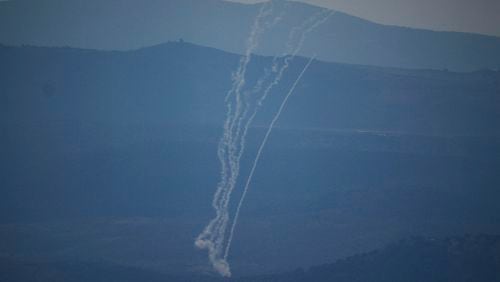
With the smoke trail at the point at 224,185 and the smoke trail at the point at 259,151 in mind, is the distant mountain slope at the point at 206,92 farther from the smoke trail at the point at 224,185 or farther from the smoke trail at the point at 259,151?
the smoke trail at the point at 224,185

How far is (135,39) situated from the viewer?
4381 cm

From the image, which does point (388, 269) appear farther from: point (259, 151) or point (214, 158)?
point (259, 151)

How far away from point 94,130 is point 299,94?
1592 cm

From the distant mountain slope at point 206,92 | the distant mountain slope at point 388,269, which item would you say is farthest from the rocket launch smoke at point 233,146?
the distant mountain slope at point 388,269

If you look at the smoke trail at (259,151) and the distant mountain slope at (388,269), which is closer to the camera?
the distant mountain slope at (388,269)

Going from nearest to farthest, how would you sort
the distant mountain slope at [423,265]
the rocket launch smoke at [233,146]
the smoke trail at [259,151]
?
the distant mountain slope at [423,265], the rocket launch smoke at [233,146], the smoke trail at [259,151]

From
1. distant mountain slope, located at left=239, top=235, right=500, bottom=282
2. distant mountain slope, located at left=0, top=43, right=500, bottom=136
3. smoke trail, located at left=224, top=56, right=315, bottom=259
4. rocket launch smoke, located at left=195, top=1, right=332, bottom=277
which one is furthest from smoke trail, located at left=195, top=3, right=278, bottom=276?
distant mountain slope, located at left=239, top=235, right=500, bottom=282

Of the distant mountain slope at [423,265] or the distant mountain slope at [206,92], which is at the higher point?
the distant mountain slope at [206,92]

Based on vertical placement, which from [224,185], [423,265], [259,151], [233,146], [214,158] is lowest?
[423,265]

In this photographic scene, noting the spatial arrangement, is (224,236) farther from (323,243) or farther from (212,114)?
(212,114)

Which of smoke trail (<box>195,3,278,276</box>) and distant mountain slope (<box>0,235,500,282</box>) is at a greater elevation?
smoke trail (<box>195,3,278,276</box>)

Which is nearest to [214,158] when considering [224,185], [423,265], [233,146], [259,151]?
[224,185]

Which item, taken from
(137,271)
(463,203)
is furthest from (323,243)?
(463,203)

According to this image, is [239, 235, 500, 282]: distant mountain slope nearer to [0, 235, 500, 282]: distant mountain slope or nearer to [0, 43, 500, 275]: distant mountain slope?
→ [0, 235, 500, 282]: distant mountain slope
